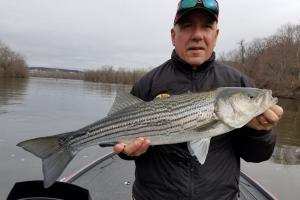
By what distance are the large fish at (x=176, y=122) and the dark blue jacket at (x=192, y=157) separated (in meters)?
0.22

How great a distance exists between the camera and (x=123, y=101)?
369 centimetres

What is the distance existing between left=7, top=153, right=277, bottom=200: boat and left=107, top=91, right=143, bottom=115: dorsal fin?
1.04 meters

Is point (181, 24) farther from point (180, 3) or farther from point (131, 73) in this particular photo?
point (131, 73)

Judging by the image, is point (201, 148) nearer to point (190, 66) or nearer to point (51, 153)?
point (190, 66)

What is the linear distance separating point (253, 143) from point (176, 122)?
689 millimetres

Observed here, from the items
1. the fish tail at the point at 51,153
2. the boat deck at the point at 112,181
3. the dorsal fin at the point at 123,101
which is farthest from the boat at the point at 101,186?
the dorsal fin at the point at 123,101

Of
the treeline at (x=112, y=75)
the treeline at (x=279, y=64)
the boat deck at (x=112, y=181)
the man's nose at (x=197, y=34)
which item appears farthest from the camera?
the treeline at (x=112, y=75)

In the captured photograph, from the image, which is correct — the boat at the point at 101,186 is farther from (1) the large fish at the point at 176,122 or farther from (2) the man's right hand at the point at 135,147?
(2) the man's right hand at the point at 135,147

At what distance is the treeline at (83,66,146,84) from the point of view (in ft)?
417

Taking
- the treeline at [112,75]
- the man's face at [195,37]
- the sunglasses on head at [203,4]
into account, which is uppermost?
the sunglasses on head at [203,4]

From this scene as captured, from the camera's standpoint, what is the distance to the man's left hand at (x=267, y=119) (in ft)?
10.7

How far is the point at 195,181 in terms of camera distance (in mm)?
3379

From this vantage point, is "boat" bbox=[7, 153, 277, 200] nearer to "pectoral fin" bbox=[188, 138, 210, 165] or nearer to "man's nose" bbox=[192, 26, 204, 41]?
"pectoral fin" bbox=[188, 138, 210, 165]

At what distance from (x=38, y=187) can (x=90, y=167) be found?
395cm
